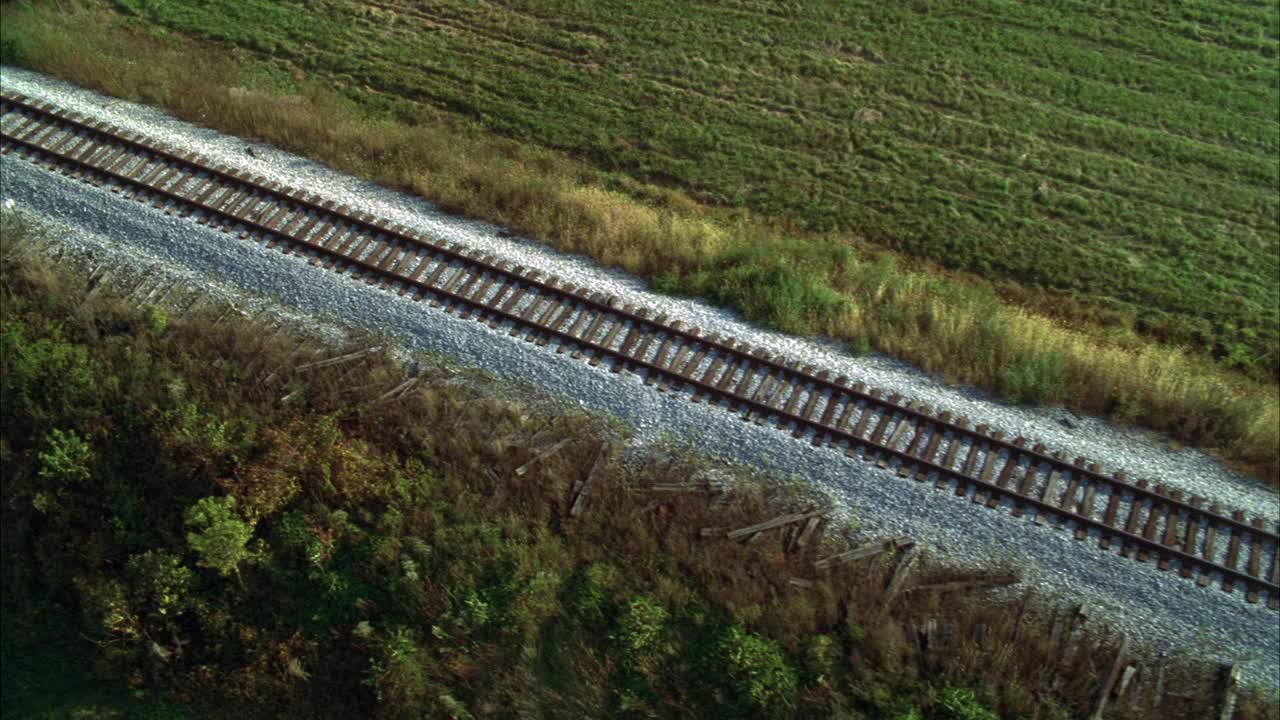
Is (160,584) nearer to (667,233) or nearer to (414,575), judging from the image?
(414,575)

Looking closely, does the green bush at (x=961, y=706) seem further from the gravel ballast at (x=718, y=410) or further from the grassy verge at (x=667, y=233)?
the grassy verge at (x=667, y=233)

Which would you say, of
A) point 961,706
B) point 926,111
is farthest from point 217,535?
point 926,111

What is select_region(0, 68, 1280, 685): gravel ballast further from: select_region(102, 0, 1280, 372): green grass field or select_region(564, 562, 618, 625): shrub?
select_region(102, 0, 1280, 372): green grass field

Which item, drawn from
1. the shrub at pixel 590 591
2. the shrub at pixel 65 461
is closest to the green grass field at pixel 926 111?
the shrub at pixel 590 591

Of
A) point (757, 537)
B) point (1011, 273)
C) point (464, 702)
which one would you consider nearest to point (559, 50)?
point (1011, 273)

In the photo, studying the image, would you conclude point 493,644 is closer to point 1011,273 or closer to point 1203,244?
point 1011,273

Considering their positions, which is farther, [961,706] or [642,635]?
[642,635]

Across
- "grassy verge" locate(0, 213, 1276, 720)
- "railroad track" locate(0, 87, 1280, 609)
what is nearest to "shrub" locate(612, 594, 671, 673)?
"grassy verge" locate(0, 213, 1276, 720)
